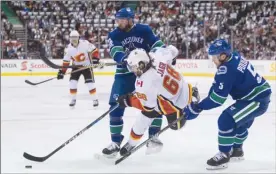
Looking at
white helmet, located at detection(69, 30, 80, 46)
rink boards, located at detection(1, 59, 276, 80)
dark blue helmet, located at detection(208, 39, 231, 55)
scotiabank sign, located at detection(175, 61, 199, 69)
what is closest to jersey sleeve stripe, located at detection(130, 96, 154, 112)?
dark blue helmet, located at detection(208, 39, 231, 55)

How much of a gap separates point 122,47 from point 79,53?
8.87 ft

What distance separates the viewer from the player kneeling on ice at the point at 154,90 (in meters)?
2.85

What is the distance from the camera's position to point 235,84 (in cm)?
286

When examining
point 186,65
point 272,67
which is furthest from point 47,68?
point 272,67

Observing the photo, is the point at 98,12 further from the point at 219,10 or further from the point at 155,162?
the point at 155,162

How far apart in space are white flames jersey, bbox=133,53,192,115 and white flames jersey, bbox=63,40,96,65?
2953mm

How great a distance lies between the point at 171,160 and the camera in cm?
321

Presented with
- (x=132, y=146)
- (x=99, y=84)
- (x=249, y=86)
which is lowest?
(x=99, y=84)

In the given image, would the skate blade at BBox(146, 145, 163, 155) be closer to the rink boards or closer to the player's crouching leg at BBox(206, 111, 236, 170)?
the player's crouching leg at BBox(206, 111, 236, 170)

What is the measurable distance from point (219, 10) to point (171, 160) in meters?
9.00

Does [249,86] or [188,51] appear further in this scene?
[188,51]

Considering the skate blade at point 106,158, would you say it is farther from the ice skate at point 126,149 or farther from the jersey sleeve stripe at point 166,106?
the jersey sleeve stripe at point 166,106

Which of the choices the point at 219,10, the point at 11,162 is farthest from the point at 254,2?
the point at 11,162

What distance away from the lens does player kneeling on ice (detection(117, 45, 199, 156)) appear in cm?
285
